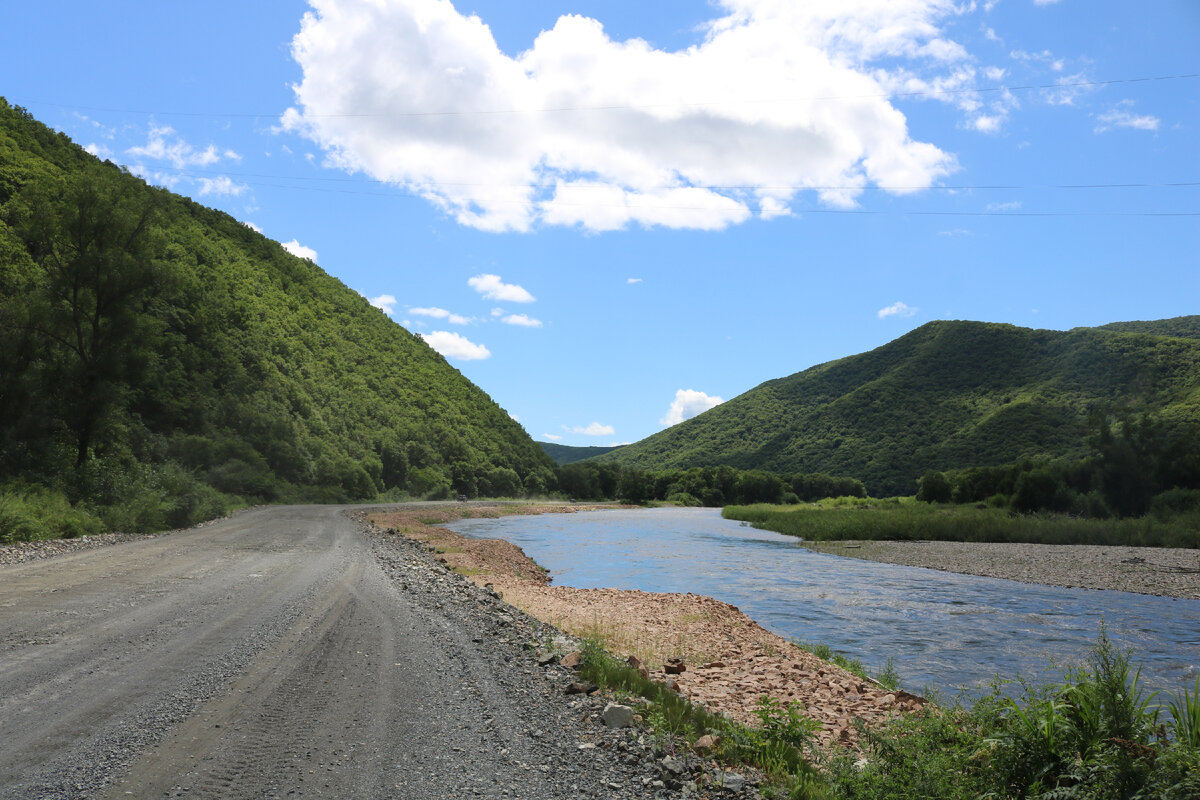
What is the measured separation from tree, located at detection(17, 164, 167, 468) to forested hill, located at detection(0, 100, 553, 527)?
0.20 ft

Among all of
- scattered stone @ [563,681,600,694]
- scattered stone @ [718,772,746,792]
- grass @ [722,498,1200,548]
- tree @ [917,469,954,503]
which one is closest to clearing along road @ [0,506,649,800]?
scattered stone @ [563,681,600,694]

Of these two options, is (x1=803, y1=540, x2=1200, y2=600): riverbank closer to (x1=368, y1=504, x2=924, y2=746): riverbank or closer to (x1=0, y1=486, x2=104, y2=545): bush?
(x1=368, y1=504, x2=924, y2=746): riverbank

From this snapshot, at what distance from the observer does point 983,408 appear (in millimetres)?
95125

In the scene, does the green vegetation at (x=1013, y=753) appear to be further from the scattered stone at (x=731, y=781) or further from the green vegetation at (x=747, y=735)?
the scattered stone at (x=731, y=781)

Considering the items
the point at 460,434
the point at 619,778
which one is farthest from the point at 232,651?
the point at 460,434

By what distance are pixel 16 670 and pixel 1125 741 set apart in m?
9.76

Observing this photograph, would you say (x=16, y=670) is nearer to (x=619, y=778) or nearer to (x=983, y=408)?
(x=619, y=778)

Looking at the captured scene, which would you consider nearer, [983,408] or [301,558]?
[301,558]

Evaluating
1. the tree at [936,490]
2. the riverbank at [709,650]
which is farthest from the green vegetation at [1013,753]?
the tree at [936,490]

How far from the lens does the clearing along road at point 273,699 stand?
4.72 metres

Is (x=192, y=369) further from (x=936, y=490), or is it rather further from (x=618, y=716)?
(x=936, y=490)

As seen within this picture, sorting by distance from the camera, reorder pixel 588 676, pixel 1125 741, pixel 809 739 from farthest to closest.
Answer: pixel 588 676 < pixel 809 739 < pixel 1125 741

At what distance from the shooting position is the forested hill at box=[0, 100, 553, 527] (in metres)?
24.4

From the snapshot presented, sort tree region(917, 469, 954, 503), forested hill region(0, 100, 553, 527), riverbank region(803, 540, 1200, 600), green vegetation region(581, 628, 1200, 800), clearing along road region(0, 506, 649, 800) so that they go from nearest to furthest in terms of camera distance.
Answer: green vegetation region(581, 628, 1200, 800) < clearing along road region(0, 506, 649, 800) < riverbank region(803, 540, 1200, 600) < forested hill region(0, 100, 553, 527) < tree region(917, 469, 954, 503)
